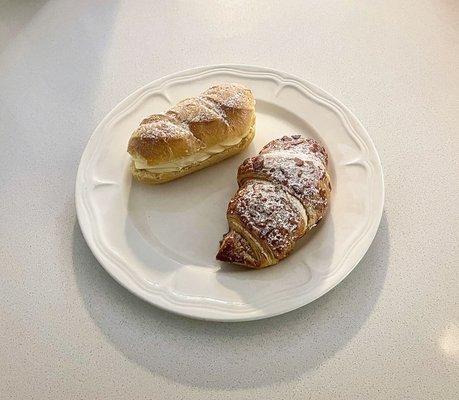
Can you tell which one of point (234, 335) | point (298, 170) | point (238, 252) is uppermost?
point (298, 170)

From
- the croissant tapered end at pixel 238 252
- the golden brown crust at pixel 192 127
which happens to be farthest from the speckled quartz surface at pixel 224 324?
the golden brown crust at pixel 192 127

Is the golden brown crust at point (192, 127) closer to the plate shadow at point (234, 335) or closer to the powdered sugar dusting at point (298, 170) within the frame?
the powdered sugar dusting at point (298, 170)

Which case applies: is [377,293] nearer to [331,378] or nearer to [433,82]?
[331,378]

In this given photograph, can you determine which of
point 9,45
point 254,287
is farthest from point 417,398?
point 9,45

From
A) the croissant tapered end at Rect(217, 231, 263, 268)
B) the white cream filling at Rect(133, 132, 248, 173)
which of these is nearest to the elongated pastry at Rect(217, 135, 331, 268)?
the croissant tapered end at Rect(217, 231, 263, 268)

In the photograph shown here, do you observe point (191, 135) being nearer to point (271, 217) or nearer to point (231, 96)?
point (231, 96)

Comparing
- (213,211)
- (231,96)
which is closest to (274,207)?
(213,211)

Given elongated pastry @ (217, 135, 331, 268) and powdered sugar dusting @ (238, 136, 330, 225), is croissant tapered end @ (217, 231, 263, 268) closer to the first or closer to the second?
elongated pastry @ (217, 135, 331, 268)
